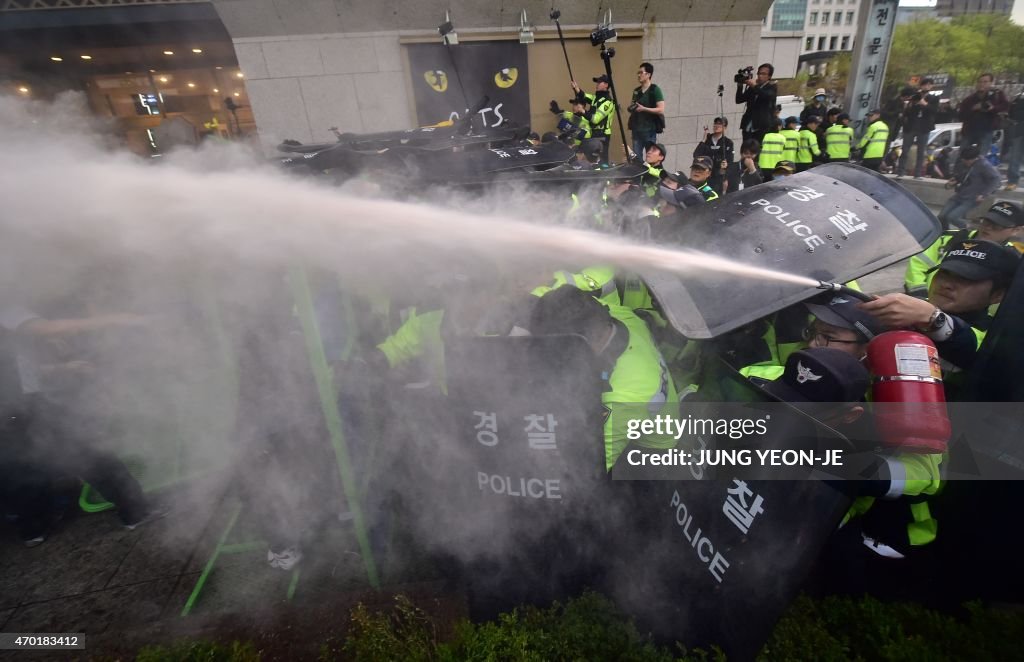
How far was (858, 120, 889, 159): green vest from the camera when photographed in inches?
351

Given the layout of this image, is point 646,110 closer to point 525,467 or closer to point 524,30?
point 524,30

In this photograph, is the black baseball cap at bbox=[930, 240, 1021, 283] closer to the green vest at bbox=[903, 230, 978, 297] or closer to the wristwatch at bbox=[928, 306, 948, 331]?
the wristwatch at bbox=[928, 306, 948, 331]

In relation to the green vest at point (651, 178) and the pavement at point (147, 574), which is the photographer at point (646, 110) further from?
the pavement at point (147, 574)

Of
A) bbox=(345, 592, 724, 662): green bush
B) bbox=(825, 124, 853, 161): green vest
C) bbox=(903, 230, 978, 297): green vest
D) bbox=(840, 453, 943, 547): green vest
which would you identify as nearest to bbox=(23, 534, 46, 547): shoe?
bbox=(345, 592, 724, 662): green bush

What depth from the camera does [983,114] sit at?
9477 millimetres

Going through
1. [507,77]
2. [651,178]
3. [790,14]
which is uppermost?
[790,14]

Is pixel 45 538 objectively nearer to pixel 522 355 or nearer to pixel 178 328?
pixel 178 328

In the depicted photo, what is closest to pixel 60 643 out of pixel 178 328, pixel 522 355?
pixel 178 328

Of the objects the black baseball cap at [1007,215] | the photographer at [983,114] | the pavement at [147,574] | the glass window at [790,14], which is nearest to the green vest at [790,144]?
the photographer at [983,114]

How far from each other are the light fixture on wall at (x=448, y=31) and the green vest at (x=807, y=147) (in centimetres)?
654

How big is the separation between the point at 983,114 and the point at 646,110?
23.1 feet

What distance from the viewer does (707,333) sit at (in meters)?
2.18

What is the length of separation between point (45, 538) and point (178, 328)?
1.67 meters

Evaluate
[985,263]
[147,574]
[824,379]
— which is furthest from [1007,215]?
[147,574]
